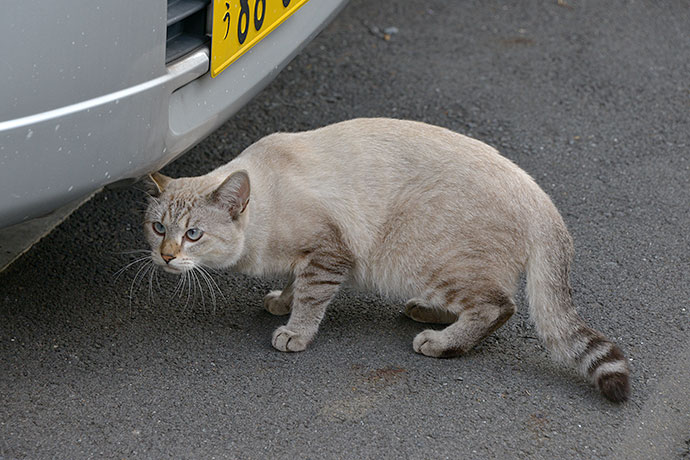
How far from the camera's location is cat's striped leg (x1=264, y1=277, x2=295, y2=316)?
3377 mm

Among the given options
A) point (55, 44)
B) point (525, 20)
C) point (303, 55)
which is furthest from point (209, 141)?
point (525, 20)

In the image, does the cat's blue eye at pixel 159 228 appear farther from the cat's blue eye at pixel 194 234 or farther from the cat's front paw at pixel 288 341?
the cat's front paw at pixel 288 341

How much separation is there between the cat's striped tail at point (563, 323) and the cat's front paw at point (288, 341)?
88 centimetres

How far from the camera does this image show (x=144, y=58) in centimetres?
260

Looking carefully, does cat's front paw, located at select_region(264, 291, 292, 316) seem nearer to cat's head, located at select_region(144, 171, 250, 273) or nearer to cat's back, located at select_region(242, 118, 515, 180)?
cat's head, located at select_region(144, 171, 250, 273)

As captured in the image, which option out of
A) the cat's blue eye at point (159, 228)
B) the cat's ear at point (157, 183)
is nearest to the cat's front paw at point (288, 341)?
the cat's blue eye at point (159, 228)

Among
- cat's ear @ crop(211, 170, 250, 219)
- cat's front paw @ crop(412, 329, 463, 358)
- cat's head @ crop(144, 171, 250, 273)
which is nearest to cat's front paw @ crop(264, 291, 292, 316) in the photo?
cat's head @ crop(144, 171, 250, 273)

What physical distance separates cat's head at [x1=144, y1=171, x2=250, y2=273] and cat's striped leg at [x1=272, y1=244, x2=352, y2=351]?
0.28m

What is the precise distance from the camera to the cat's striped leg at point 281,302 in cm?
338

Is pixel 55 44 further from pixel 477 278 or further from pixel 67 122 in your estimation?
pixel 477 278

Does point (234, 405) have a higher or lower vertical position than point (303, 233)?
lower

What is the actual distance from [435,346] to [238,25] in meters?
1.41

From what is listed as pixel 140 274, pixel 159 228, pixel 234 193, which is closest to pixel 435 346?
pixel 234 193

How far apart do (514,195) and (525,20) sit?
363cm
